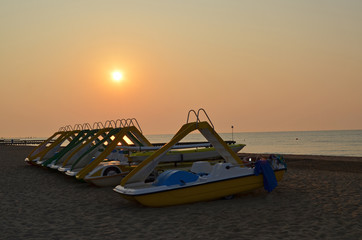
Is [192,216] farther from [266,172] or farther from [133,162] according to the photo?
[133,162]

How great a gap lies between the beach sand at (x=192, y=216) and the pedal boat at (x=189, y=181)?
→ 276 mm

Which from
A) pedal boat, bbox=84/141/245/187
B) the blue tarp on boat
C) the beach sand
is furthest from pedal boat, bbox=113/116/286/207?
pedal boat, bbox=84/141/245/187

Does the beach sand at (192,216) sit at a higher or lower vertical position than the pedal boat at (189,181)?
lower

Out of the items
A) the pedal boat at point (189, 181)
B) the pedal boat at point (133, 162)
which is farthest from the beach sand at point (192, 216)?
the pedal boat at point (133, 162)

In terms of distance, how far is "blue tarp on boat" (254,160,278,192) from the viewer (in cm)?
1112

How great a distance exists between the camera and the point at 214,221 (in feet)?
28.2

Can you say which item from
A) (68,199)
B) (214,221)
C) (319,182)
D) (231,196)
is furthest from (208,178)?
(319,182)

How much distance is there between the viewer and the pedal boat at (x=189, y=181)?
9.92 meters

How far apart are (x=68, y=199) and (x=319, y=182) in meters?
9.18

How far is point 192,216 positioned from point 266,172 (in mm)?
3201

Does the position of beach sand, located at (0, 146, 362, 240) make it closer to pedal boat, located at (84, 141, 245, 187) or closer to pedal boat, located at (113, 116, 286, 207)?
pedal boat, located at (113, 116, 286, 207)

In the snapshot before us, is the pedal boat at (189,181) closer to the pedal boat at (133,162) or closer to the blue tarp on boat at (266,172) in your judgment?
Answer: the blue tarp on boat at (266,172)

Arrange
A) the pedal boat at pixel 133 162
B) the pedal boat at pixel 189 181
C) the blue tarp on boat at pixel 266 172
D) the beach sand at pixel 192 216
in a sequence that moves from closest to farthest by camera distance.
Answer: the beach sand at pixel 192 216 < the pedal boat at pixel 189 181 < the blue tarp on boat at pixel 266 172 < the pedal boat at pixel 133 162

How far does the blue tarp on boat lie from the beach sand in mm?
361
